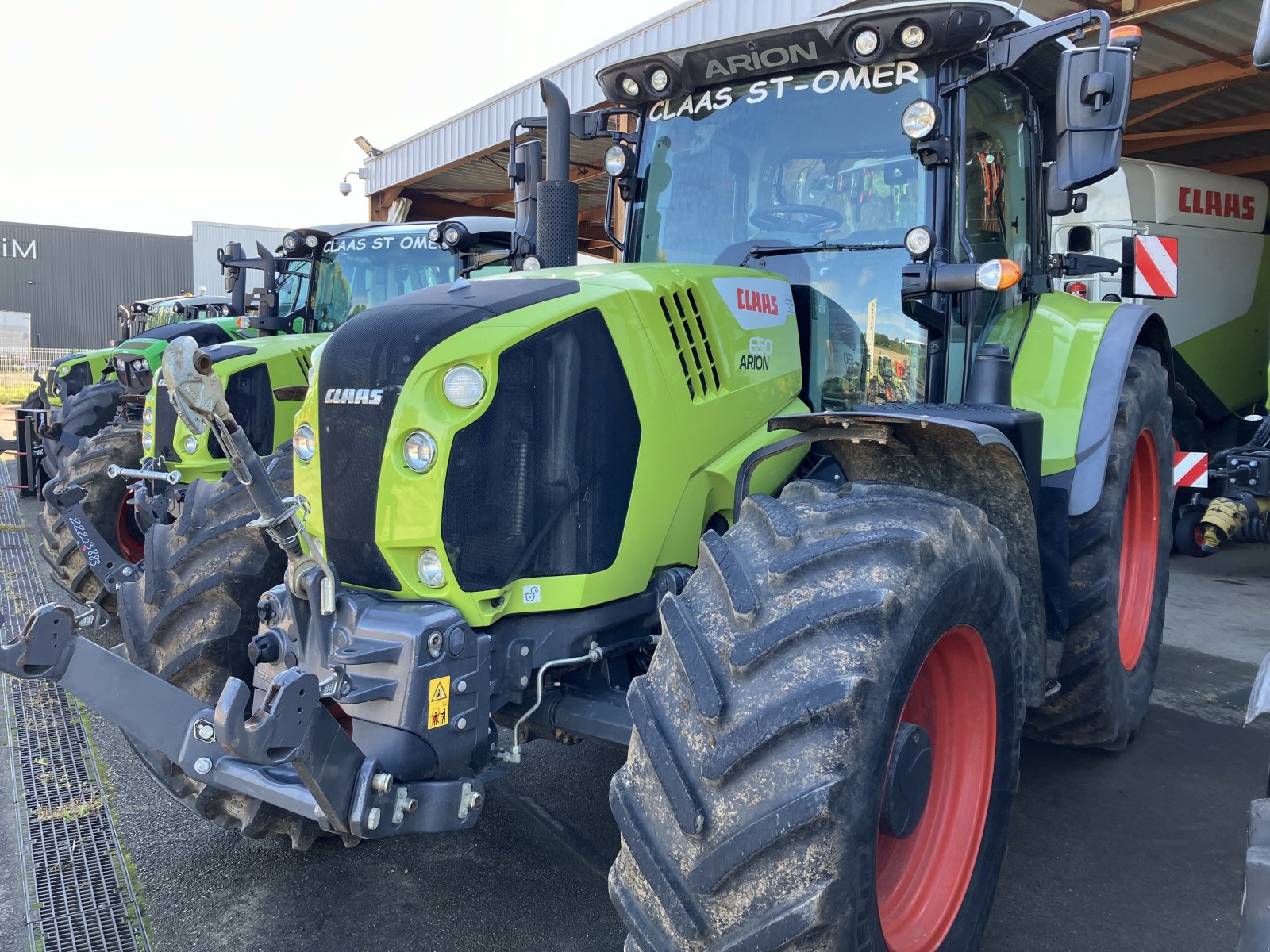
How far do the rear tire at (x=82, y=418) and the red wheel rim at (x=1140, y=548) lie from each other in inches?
279

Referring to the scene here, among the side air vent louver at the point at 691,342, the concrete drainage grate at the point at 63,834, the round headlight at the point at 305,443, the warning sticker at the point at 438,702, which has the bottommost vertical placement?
the concrete drainage grate at the point at 63,834

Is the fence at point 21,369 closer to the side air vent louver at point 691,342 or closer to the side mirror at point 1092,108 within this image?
the side air vent louver at point 691,342

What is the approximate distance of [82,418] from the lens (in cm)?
798

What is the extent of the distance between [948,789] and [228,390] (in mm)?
4601

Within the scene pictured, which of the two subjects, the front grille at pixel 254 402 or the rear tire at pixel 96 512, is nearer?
the front grille at pixel 254 402

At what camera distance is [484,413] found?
237cm

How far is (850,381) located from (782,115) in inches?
34.0

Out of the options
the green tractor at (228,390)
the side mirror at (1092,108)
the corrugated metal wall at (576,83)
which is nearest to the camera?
the side mirror at (1092,108)

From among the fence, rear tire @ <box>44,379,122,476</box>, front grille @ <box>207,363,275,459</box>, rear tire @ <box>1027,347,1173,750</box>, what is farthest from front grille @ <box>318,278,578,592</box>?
the fence

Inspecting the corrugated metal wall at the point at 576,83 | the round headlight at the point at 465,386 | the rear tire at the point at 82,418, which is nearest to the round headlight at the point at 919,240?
the round headlight at the point at 465,386

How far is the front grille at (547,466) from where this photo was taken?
2383 mm

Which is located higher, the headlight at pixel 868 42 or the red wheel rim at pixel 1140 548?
the headlight at pixel 868 42

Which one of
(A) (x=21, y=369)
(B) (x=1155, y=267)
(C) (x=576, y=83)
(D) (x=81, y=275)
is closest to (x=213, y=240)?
(D) (x=81, y=275)

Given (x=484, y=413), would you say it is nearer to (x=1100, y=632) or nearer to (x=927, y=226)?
(x=927, y=226)
